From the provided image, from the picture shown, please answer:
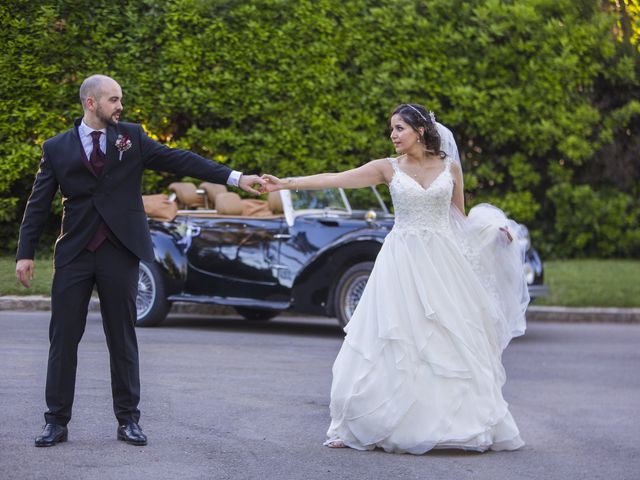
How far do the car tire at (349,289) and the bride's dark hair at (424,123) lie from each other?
455cm

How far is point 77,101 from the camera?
1581cm

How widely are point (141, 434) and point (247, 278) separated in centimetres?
570

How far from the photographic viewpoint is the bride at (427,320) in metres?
6.62

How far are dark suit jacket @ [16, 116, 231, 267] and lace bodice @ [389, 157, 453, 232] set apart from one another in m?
1.55

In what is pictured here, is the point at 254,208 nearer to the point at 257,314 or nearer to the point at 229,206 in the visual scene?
the point at 229,206

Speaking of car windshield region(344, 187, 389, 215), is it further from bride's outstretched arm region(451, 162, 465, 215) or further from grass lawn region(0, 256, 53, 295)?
bride's outstretched arm region(451, 162, 465, 215)

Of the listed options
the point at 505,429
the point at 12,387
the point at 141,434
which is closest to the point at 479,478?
the point at 505,429

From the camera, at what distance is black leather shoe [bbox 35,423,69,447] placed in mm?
6316

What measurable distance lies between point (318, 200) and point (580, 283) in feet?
16.0

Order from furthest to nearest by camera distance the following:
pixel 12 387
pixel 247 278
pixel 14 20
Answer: pixel 14 20, pixel 247 278, pixel 12 387

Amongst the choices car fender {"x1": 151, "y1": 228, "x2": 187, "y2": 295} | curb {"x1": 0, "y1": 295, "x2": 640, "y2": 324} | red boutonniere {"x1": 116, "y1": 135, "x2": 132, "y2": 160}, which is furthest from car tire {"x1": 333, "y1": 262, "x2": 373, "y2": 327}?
red boutonniere {"x1": 116, "y1": 135, "x2": 132, "y2": 160}

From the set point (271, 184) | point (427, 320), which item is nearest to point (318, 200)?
point (271, 184)

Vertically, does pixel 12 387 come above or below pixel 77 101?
below

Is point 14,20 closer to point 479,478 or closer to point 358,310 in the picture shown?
point 358,310
